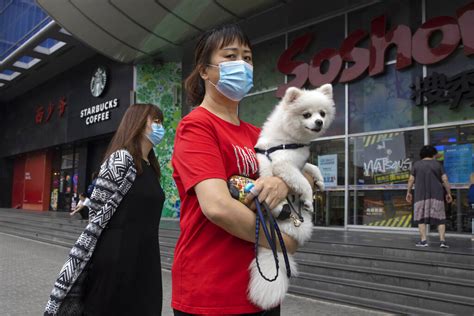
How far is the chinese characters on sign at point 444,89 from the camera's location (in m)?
9.18

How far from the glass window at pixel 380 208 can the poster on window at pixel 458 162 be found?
3.89ft

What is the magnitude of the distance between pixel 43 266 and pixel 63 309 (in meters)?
6.87

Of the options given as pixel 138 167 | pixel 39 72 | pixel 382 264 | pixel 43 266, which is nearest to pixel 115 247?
pixel 138 167

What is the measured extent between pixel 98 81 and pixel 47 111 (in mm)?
6727

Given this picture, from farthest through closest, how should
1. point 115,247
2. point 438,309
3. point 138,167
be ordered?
1. point 438,309
2. point 138,167
3. point 115,247

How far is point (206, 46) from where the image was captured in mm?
1908

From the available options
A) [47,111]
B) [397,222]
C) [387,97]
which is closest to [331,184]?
[397,222]

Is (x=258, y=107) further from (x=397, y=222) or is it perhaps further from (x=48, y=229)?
(x=48, y=229)

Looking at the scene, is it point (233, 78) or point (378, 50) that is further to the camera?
point (378, 50)

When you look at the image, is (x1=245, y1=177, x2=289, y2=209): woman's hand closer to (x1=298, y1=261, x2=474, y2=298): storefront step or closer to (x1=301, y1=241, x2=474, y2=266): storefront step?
(x1=298, y1=261, x2=474, y2=298): storefront step

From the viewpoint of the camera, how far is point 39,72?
23.6 meters

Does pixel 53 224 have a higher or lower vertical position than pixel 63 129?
lower

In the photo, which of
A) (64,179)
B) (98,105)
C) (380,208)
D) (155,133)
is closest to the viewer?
(155,133)

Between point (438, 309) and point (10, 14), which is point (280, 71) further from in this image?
point (10, 14)
